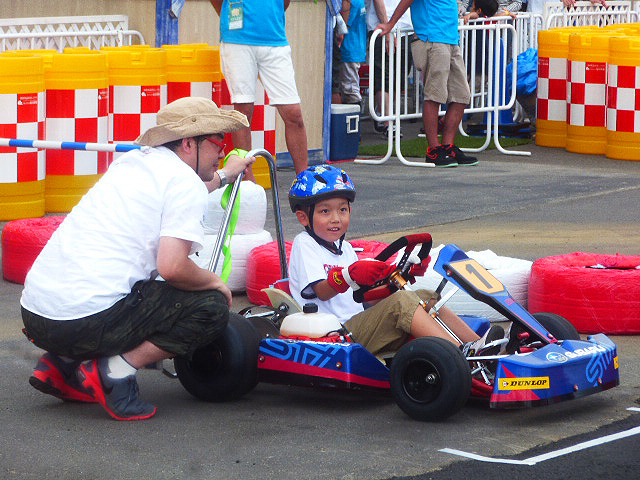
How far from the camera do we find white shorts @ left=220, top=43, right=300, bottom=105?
753cm

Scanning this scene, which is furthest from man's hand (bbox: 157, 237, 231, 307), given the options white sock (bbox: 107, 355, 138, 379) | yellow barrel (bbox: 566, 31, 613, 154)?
yellow barrel (bbox: 566, 31, 613, 154)

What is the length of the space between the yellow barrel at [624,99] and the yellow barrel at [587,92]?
218mm

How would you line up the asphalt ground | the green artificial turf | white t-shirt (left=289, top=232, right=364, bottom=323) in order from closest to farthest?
the asphalt ground → white t-shirt (left=289, top=232, right=364, bottom=323) → the green artificial turf

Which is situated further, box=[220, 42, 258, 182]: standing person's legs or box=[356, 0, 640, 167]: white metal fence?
box=[356, 0, 640, 167]: white metal fence

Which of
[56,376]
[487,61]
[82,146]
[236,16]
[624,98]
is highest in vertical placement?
[236,16]

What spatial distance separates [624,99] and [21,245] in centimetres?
531

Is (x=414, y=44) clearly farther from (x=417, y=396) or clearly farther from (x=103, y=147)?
(x=417, y=396)

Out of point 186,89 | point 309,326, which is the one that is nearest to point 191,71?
point 186,89

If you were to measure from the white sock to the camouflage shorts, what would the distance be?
0.02 metres

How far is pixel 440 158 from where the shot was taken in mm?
9195

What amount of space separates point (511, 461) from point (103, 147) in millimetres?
2172

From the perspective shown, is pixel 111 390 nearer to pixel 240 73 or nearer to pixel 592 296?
pixel 592 296

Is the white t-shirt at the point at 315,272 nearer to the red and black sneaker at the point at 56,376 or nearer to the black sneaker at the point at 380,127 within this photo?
the red and black sneaker at the point at 56,376

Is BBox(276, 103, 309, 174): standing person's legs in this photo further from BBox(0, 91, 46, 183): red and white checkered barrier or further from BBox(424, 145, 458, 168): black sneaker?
BBox(424, 145, 458, 168): black sneaker
